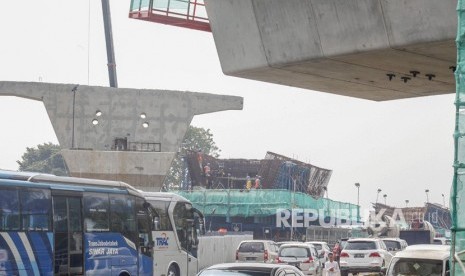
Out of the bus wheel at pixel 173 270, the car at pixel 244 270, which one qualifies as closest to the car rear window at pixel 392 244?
the bus wheel at pixel 173 270

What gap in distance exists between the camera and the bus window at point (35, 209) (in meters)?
22.8

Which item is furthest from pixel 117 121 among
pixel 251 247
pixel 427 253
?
pixel 427 253

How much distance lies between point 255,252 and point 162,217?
747 centimetres

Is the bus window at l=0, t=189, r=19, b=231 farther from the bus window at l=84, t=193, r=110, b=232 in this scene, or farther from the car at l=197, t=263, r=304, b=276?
the car at l=197, t=263, r=304, b=276

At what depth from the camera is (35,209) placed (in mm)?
23328

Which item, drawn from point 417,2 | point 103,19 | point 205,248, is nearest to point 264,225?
point 103,19

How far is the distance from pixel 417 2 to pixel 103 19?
5844cm

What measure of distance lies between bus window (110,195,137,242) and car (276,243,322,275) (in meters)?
10.3

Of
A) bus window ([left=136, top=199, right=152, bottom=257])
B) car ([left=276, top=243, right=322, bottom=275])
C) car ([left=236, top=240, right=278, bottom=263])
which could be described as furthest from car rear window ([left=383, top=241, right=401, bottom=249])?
bus window ([left=136, top=199, right=152, bottom=257])

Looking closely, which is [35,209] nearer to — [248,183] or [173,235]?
[173,235]

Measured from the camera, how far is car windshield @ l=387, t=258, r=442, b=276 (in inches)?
857

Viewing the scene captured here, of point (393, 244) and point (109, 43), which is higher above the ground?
point (109, 43)

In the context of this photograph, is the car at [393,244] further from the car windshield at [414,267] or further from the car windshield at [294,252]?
the car windshield at [414,267]

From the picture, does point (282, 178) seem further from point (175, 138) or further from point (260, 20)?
point (260, 20)
